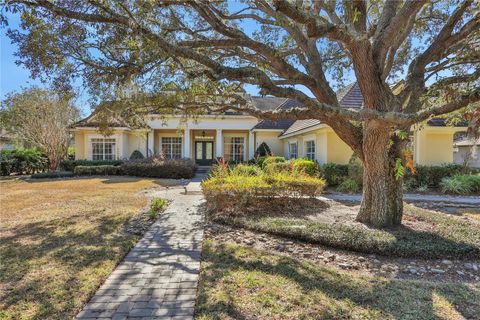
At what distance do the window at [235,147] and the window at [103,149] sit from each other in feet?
32.5

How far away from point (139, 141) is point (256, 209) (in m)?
19.3

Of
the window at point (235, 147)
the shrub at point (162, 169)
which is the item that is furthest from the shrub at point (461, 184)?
the window at point (235, 147)

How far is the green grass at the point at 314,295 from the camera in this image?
3.46m

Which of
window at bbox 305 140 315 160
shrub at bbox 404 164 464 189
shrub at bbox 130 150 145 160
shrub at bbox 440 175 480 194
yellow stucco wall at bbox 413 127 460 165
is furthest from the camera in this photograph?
shrub at bbox 130 150 145 160

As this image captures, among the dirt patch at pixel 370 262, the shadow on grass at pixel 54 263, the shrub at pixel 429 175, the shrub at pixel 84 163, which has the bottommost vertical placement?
the dirt patch at pixel 370 262

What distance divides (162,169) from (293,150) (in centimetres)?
991

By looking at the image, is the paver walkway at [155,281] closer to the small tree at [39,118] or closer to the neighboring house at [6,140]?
the small tree at [39,118]

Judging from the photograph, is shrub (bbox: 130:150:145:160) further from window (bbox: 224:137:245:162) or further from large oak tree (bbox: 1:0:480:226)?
large oak tree (bbox: 1:0:480:226)

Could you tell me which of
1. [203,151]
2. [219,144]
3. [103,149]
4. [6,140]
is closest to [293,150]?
[219,144]

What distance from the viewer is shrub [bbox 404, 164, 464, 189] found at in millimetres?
14320

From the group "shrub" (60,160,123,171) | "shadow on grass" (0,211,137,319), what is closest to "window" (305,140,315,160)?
"shadow on grass" (0,211,137,319)

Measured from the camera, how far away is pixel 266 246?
600cm

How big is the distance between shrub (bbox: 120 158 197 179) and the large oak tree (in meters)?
Answer: 11.5

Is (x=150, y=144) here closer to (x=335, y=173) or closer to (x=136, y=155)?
(x=136, y=155)
